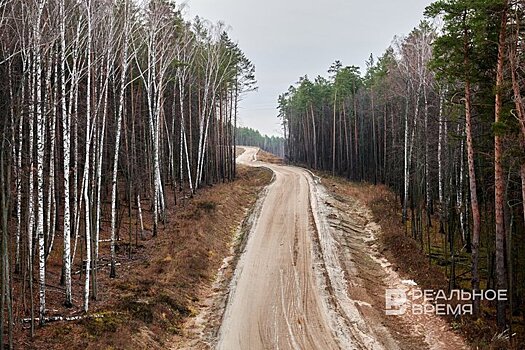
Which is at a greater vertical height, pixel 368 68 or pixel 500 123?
pixel 368 68

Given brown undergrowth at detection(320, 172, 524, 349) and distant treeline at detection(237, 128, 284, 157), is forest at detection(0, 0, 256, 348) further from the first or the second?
distant treeline at detection(237, 128, 284, 157)

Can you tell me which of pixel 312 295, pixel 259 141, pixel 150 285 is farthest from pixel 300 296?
pixel 259 141

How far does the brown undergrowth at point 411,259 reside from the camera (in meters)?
11.3

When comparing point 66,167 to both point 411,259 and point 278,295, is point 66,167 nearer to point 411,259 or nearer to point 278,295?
point 278,295

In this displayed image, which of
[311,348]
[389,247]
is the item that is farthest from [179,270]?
[389,247]

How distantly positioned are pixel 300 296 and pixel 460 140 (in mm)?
9742

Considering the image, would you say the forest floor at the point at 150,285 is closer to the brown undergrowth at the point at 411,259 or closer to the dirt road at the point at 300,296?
the dirt road at the point at 300,296

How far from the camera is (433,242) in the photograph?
21.6 m

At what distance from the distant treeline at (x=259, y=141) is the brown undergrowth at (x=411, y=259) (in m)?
106

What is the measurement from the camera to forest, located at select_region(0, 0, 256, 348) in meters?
10.8

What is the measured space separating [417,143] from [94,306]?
1992 centimetres

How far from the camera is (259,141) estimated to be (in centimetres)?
17238

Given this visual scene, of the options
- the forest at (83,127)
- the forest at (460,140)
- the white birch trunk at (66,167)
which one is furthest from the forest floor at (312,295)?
the forest at (83,127)

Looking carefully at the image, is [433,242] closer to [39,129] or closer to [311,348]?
[311,348]
